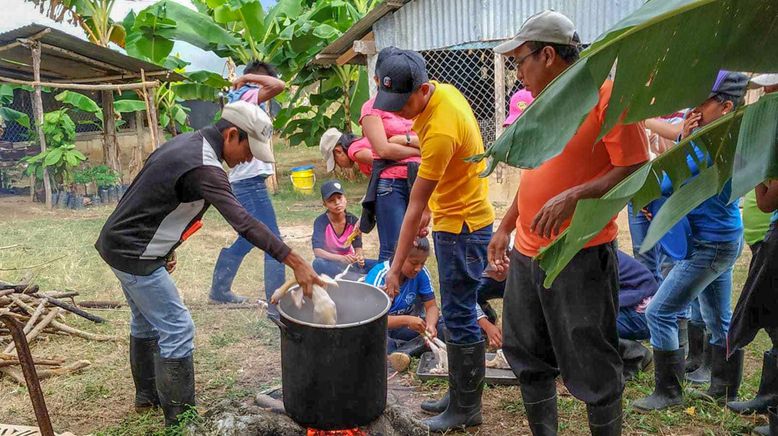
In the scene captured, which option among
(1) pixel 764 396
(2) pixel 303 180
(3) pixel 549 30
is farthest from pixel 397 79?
(2) pixel 303 180

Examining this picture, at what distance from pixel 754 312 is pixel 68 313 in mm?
5355

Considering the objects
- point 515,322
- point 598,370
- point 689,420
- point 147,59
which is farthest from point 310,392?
point 147,59

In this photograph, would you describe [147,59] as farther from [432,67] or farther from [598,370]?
[598,370]

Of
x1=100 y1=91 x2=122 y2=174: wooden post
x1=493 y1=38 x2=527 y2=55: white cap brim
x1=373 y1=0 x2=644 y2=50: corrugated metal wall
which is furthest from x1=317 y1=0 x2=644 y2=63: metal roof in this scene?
x1=493 y1=38 x2=527 y2=55: white cap brim

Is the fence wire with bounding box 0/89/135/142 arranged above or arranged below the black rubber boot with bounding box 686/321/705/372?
above

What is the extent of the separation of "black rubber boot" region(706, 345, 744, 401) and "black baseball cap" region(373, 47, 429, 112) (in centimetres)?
239

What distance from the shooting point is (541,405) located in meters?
3.05

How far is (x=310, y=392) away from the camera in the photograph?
9.68 feet

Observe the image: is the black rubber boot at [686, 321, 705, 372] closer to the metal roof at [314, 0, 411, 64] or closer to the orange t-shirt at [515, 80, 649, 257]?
the orange t-shirt at [515, 80, 649, 257]

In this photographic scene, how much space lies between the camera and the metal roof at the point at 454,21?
30.7 ft

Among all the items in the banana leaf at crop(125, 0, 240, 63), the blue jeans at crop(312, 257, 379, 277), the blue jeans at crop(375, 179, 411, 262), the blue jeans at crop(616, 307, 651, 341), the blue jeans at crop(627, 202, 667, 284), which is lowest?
the blue jeans at crop(616, 307, 651, 341)

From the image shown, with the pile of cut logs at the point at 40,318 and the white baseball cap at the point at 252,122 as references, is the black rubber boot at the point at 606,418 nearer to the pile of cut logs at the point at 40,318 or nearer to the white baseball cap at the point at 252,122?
the white baseball cap at the point at 252,122

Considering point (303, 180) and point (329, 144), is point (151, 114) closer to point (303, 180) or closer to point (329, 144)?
point (303, 180)

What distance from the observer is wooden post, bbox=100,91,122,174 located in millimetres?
12923
